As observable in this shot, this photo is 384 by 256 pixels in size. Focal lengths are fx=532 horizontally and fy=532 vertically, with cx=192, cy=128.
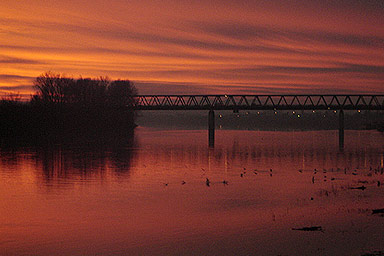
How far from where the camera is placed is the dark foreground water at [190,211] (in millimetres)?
20859

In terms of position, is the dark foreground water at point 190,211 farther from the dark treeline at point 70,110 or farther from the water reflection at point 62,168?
the dark treeline at point 70,110

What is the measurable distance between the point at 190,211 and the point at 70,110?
11792 cm

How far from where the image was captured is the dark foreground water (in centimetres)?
2086

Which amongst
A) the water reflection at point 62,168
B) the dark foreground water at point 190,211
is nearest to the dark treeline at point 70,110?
the water reflection at point 62,168

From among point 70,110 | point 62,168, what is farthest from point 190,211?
point 70,110

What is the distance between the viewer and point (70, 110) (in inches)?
5571

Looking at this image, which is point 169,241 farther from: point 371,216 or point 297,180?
point 297,180

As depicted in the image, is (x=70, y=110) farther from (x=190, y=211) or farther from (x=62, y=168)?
(x=190, y=211)

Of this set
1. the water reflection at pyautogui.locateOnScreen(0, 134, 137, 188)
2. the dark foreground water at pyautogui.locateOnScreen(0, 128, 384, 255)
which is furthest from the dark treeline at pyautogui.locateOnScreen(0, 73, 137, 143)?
the dark foreground water at pyautogui.locateOnScreen(0, 128, 384, 255)

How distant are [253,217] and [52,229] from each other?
32.2ft

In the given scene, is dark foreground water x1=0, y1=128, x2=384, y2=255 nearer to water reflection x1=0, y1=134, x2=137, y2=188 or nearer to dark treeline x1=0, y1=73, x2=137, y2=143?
water reflection x1=0, y1=134, x2=137, y2=188

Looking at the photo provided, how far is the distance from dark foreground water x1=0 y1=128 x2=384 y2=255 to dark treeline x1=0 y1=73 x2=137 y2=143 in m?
71.0

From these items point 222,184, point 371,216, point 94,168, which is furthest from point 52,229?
point 94,168

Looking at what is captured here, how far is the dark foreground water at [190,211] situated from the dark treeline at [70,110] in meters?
71.0
